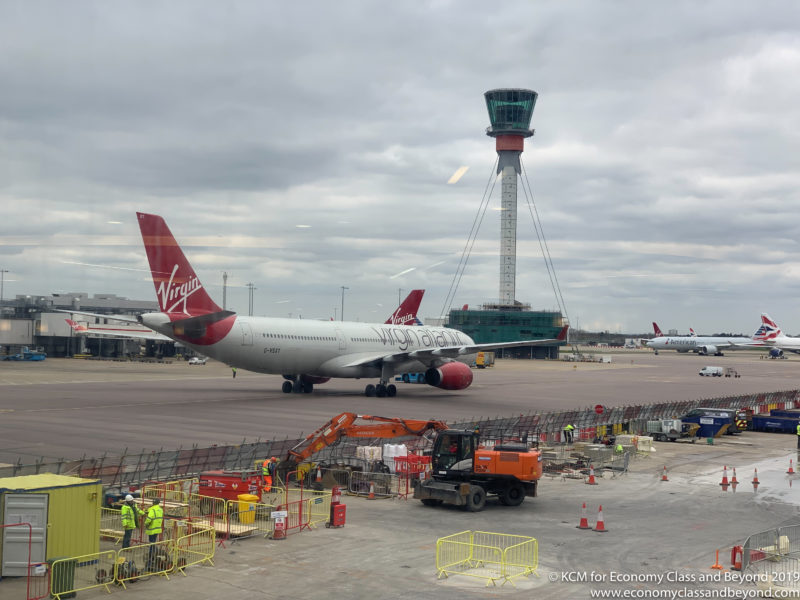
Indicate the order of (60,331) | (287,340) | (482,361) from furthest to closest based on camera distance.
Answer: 1. (60,331)
2. (482,361)
3. (287,340)

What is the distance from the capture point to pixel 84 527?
52.9 feet

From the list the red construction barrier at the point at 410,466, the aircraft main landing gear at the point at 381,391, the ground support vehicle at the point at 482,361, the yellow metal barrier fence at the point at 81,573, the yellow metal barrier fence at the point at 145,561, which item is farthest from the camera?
the ground support vehicle at the point at 482,361

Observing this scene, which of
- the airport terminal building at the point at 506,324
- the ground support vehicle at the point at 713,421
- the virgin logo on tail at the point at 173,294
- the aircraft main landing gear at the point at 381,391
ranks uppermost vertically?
the airport terminal building at the point at 506,324

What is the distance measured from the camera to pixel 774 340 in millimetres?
168125

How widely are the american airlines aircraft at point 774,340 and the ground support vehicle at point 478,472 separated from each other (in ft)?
515

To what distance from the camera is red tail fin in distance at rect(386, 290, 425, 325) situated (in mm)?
69812

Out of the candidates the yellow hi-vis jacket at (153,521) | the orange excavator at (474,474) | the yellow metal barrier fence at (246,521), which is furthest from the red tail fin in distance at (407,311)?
the yellow hi-vis jacket at (153,521)

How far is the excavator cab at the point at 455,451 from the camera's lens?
23750 millimetres

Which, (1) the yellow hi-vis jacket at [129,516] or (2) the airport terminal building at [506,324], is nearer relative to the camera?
(1) the yellow hi-vis jacket at [129,516]

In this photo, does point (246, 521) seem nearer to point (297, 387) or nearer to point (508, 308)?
point (297, 387)

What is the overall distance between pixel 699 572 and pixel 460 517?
713 centimetres

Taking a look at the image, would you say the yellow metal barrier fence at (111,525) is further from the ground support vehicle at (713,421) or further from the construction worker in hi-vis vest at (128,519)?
the ground support vehicle at (713,421)

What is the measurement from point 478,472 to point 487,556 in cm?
632

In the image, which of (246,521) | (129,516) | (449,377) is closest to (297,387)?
(449,377)
